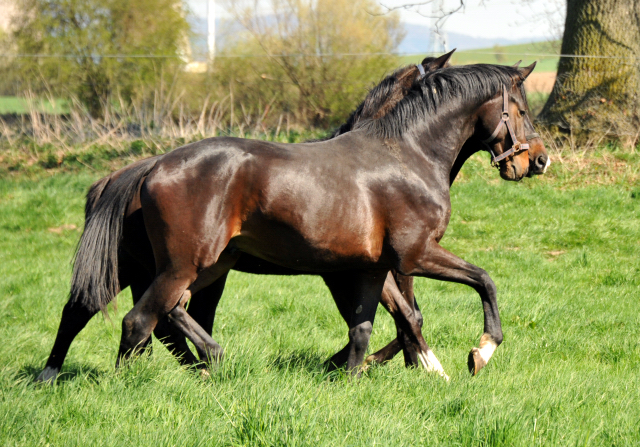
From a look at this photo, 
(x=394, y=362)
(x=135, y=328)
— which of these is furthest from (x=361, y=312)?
(x=135, y=328)

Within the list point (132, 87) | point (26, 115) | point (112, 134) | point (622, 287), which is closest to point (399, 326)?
point (622, 287)

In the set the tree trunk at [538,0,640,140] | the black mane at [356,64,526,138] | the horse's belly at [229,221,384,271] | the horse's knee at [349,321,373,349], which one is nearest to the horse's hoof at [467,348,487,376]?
the horse's knee at [349,321,373,349]

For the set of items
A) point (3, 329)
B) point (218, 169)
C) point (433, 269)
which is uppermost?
point (218, 169)

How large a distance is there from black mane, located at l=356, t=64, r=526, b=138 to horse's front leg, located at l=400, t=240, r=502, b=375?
865 millimetres

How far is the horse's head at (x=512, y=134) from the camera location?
14.2ft

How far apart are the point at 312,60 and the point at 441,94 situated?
1106cm

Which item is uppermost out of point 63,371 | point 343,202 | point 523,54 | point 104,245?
point 523,54

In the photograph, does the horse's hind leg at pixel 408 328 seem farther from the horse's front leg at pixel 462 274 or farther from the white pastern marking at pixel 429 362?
the horse's front leg at pixel 462 274

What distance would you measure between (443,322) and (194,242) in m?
2.71

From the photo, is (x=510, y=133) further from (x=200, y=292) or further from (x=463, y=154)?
(x=200, y=292)

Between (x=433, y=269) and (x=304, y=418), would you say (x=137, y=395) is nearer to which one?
(x=304, y=418)

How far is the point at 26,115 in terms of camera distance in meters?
17.5

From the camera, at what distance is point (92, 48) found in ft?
55.7

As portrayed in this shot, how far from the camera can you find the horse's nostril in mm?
4414
